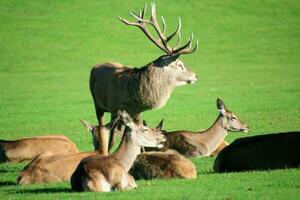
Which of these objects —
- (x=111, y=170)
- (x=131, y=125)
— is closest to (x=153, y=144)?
(x=131, y=125)

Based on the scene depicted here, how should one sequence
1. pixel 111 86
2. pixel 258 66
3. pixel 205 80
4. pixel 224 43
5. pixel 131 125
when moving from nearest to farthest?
pixel 131 125
pixel 111 86
pixel 205 80
pixel 258 66
pixel 224 43

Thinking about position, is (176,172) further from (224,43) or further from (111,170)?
(224,43)

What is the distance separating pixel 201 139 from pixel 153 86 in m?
1.11

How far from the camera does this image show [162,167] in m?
10.6

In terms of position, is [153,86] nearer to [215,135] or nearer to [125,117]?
[215,135]

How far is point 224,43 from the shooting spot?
4094 cm

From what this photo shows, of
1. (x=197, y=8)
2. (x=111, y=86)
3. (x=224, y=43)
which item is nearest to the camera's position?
(x=111, y=86)

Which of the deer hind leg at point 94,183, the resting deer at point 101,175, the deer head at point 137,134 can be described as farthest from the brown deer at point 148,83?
the deer hind leg at point 94,183

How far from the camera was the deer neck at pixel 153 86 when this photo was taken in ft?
45.3

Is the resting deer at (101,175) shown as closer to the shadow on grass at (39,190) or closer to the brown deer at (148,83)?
→ the shadow on grass at (39,190)

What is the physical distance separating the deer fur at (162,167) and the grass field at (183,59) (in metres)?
0.28

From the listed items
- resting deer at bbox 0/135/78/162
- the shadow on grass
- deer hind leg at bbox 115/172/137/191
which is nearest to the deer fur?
deer hind leg at bbox 115/172/137/191

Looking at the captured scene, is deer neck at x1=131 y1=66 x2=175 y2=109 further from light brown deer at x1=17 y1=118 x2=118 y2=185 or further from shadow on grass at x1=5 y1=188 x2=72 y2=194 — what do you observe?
shadow on grass at x1=5 y1=188 x2=72 y2=194

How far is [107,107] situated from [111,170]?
16.5 ft
